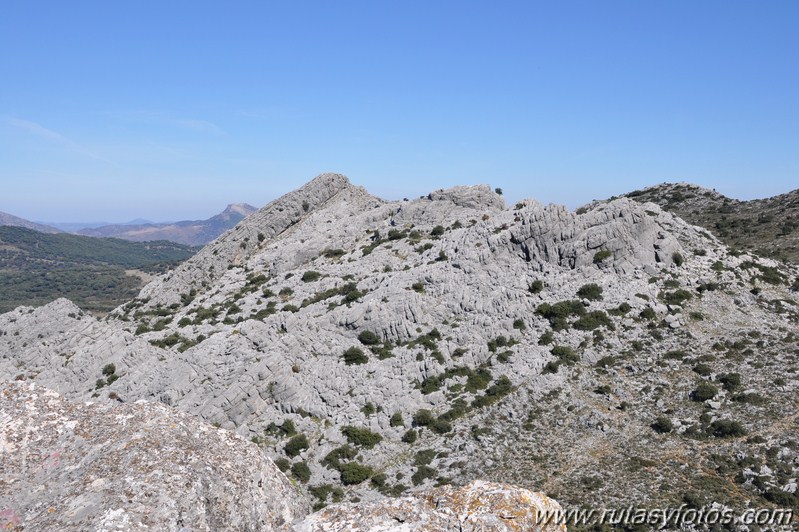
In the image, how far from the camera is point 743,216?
7119cm

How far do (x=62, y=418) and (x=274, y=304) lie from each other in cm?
3781

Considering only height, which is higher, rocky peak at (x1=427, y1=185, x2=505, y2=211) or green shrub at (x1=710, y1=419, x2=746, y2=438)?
rocky peak at (x1=427, y1=185, x2=505, y2=211)

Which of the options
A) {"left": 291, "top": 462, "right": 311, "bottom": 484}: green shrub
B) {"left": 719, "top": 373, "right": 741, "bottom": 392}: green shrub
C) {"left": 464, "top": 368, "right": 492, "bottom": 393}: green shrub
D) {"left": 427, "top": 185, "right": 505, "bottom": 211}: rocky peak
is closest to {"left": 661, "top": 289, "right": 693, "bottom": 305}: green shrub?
{"left": 719, "top": 373, "right": 741, "bottom": 392}: green shrub

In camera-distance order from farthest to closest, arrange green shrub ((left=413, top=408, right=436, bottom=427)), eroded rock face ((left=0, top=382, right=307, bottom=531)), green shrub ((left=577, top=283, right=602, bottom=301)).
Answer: green shrub ((left=577, top=283, right=602, bottom=301)), green shrub ((left=413, top=408, right=436, bottom=427)), eroded rock face ((left=0, top=382, right=307, bottom=531))

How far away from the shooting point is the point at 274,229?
228 ft

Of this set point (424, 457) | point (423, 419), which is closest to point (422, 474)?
point (424, 457)

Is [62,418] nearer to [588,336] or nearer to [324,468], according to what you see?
[324,468]

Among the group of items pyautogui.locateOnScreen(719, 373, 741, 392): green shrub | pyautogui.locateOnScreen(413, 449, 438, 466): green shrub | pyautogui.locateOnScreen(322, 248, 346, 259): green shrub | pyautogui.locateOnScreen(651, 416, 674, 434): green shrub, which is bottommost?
pyautogui.locateOnScreen(413, 449, 438, 466): green shrub

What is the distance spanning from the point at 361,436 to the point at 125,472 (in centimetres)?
2390

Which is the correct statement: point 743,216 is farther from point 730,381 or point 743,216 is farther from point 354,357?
point 354,357

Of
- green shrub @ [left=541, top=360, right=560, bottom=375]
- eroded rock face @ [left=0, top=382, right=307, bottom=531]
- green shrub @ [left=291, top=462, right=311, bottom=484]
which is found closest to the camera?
eroded rock face @ [left=0, top=382, right=307, bottom=531]

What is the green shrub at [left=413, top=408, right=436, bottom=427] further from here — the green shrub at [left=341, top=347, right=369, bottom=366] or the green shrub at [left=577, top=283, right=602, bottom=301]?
the green shrub at [left=577, top=283, right=602, bottom=301]

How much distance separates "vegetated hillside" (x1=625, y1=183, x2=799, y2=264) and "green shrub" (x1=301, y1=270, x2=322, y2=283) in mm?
48292

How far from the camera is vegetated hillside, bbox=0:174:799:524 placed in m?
29.0
